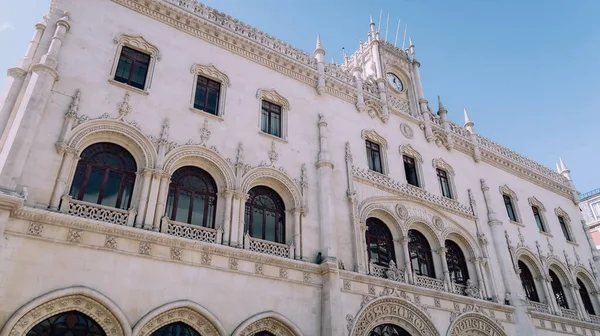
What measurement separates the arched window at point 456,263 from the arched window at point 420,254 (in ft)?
3.82

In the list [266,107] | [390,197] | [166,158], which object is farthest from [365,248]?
[166,158]

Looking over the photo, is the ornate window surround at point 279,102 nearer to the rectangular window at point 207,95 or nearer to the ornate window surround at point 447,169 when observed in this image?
the rectangular window at point 207,95

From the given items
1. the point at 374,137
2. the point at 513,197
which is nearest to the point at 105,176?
the point at 374,137

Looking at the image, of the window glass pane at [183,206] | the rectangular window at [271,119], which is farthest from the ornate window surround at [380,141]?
the window glass pane at [183,206]

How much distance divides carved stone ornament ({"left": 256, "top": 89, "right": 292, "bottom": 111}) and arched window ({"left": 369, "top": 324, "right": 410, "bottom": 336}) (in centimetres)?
937

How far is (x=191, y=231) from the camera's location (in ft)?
42.7

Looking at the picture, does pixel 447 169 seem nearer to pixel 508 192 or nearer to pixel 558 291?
pixel 508 192

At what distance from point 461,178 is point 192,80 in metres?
15.0

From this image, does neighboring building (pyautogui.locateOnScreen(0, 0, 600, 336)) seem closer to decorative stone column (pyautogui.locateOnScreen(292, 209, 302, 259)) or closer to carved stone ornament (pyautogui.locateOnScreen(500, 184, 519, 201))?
decorative stone column (pyautogui.locateOnScreen(292, 209, 302, 259))

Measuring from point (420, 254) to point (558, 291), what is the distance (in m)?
11.0

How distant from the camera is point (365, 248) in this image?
16531mm

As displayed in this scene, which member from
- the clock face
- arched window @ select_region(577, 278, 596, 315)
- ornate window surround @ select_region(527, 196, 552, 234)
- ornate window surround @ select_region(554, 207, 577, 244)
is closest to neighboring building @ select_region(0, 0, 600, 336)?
the clock face

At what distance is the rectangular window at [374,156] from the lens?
19.5m

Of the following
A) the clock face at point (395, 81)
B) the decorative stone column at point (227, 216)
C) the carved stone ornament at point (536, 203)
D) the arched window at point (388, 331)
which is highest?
the clock face at point (395, 81)
